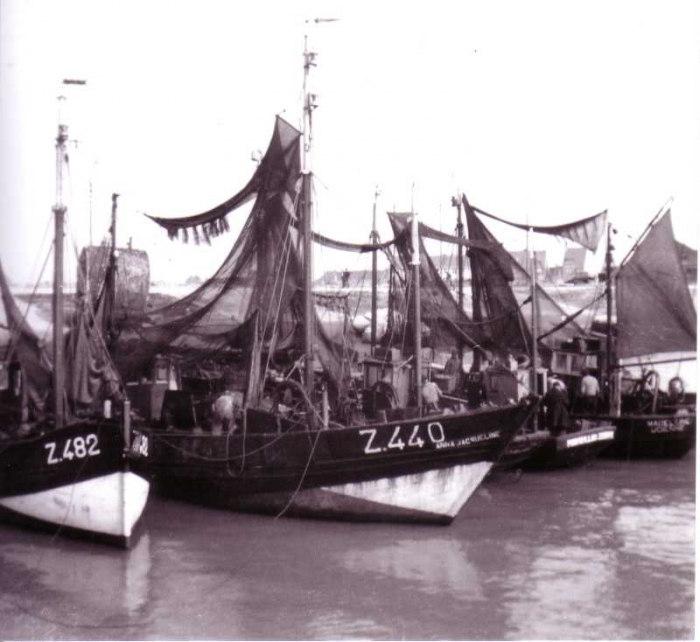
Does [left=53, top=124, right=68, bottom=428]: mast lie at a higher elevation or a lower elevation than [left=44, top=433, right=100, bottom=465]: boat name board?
higher

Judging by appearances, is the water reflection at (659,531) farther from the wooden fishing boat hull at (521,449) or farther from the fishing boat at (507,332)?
the fishing boat at (507,332)

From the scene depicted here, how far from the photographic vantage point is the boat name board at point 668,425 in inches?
449

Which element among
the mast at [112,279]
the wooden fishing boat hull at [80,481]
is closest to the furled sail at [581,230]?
the mast at [112,279]

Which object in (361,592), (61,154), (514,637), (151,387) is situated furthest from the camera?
(151,387)

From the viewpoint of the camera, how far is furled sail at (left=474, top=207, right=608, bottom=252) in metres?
11.4

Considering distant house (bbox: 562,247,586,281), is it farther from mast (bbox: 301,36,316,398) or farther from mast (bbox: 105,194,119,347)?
mast (bbox: 105,194,119,347)

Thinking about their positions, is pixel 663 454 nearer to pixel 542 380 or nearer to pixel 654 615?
pixel 542 380

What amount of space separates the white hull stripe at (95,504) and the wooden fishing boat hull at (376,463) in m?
0.93

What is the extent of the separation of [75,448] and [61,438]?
184mm

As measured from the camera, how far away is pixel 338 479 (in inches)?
358

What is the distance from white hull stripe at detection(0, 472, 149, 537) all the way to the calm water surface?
21cm

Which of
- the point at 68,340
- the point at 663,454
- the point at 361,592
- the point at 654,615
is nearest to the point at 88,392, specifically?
the point at 68,340

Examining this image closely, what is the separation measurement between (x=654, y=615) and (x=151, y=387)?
23.8 ft

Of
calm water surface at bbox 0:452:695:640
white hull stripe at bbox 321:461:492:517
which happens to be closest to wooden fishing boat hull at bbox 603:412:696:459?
calm water surface at bbox 0:452:695:640
